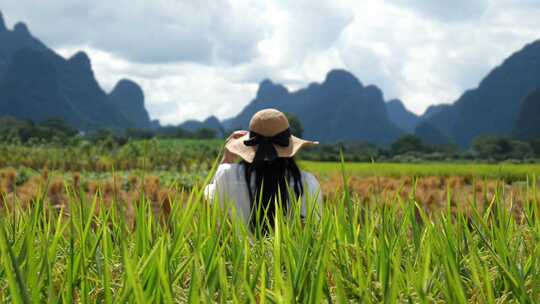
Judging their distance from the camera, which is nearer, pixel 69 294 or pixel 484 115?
pixel 69 294

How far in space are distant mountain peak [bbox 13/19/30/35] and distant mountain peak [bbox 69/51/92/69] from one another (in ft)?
49.6

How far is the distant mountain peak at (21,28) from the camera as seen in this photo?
143625 mm

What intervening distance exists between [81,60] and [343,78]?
68451 millimetres

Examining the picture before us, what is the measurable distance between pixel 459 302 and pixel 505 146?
8166 cm

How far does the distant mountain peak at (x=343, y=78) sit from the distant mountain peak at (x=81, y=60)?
64091mm

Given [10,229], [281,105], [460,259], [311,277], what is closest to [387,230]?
[460,259]

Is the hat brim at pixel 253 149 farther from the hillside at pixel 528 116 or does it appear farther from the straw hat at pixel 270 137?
the hillside at pixel 528 116

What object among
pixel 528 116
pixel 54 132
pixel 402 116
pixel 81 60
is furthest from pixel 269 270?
pixel 402 116

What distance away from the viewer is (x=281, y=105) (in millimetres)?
169250

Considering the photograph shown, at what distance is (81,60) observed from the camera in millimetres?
141500

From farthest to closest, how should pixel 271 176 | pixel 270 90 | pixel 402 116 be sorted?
pixel 402 116, pixel 270 90, pixel 271 176

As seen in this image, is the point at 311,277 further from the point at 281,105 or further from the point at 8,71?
the point at 281,105

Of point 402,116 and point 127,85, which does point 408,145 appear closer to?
point 127,85

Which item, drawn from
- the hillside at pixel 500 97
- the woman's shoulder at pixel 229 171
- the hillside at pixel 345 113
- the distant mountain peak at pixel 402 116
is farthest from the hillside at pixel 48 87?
the woman's shoulder at pixel 229 171
